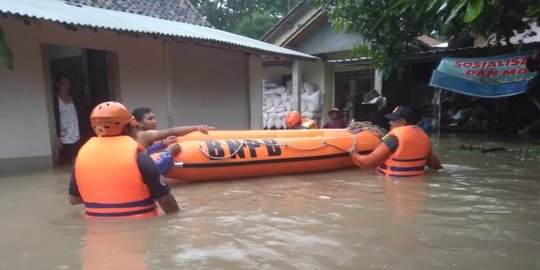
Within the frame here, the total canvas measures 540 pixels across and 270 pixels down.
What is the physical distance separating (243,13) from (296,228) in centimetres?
2427

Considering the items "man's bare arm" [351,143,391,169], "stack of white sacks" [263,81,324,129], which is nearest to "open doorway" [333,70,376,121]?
"stack of white sacks" [263,81,324,129]

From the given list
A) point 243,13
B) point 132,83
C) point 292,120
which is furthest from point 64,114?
point 243,13

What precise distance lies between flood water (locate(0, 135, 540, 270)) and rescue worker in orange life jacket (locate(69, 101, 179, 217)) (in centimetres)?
18

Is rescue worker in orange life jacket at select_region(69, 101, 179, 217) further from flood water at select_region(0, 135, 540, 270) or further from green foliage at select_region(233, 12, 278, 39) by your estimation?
green foliage at select_region(233, 12, 278, 39)

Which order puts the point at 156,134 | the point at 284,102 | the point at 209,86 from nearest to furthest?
1. the point at 156,134
2. the point at 209,86
3. the point at 284,102

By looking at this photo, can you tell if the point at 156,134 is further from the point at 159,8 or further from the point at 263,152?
the point at 159,8

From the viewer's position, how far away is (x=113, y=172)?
9.02 feet

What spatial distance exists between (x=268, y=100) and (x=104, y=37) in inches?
332

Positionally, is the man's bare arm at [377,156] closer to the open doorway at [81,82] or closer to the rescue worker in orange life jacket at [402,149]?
the rescue worker in orange life jacket at [402,149]

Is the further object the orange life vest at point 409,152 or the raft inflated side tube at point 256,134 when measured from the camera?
the raft inflated side tube at point 256,134

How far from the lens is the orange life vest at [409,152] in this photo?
481cm

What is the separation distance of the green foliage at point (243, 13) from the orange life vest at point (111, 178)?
2043cm

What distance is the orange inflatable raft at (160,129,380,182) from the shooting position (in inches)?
187

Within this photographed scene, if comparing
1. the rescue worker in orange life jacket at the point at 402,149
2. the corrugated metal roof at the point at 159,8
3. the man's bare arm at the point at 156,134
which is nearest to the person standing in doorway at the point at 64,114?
the corrugated metal roof at the point at 159,8
